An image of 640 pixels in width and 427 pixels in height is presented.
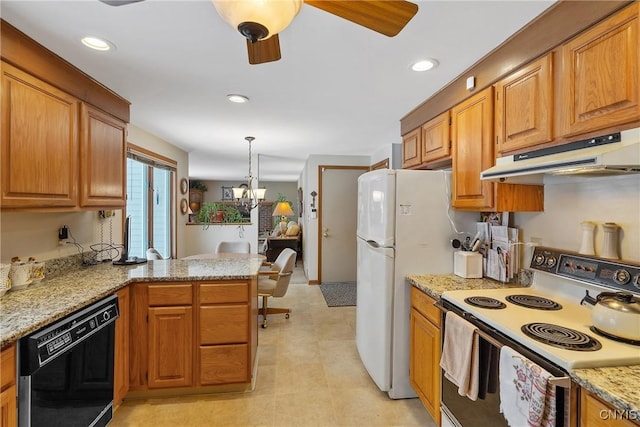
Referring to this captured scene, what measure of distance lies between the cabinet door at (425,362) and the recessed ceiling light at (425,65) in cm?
162

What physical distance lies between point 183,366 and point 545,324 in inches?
87.3

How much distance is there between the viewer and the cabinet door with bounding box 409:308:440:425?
1851mm

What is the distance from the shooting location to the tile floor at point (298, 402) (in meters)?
2.01

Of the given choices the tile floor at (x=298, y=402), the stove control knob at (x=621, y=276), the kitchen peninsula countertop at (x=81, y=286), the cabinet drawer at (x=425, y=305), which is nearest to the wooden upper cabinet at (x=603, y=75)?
the stove control knob at (x=621, y=276)

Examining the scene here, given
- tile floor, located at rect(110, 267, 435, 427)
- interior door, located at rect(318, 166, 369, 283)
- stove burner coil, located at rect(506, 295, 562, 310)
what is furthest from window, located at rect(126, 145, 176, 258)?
stove burner coil, located at rect(506, 295, 562, 310)

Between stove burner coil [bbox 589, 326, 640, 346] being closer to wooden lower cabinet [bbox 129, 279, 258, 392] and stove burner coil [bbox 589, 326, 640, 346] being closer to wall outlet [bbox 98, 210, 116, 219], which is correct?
wooden lower cabinet [bbox 129, 279, 258, 392]

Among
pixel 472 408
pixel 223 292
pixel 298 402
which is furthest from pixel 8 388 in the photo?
pixel 472 408

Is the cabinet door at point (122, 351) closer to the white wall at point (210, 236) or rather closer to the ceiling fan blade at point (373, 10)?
the ceiling fan blade at point (373, 10)

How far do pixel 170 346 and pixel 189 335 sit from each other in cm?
15

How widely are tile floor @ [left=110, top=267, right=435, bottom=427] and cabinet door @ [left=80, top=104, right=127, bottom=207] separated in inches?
60.1

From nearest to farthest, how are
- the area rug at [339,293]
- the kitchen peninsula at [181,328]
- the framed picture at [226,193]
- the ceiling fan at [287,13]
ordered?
the ceiling fan at [287,13]
the kitchen peninsula at [181,328]
the area rug at [339,293]
the framed picture at [226,193]

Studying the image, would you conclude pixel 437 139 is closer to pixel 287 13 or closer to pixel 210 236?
pixel 287 13

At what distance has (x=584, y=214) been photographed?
5.30ft

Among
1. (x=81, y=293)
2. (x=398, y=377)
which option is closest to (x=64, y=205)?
(x=81, y=293)
